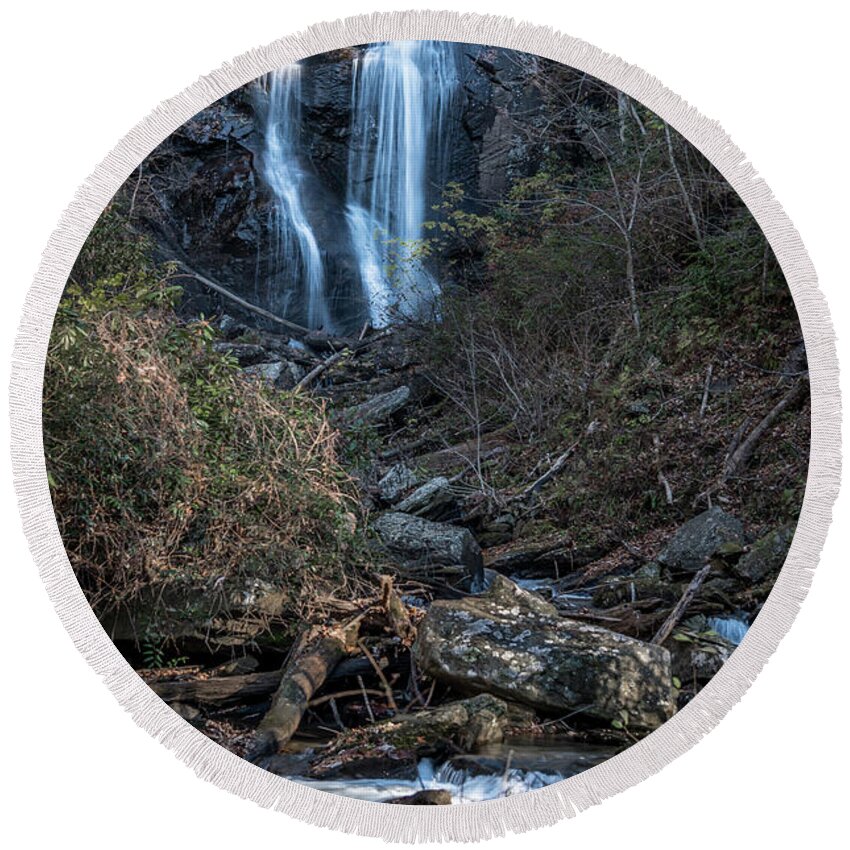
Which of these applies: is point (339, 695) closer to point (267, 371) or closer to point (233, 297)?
point (267, 371)

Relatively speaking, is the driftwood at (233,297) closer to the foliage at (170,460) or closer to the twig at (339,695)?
the foliage at (170,460)

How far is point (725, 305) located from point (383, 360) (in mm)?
1279

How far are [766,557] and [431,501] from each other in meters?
1.22

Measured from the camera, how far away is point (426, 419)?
3.63 metres

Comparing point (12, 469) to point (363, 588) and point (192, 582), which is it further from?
point (363, 588)

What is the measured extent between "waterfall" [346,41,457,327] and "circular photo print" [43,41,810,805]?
11 millimetres

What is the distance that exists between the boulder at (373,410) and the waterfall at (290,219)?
13.1 inches

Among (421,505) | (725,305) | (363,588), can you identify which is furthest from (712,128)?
(363,588)

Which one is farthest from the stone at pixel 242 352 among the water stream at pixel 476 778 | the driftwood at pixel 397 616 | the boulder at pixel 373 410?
the water stream at pixel 476 778

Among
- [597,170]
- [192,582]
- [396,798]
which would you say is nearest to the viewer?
[396,798]

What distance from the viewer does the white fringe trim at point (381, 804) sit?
129 inches

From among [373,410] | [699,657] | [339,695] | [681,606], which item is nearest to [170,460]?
[373,410]

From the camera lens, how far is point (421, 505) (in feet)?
11.7

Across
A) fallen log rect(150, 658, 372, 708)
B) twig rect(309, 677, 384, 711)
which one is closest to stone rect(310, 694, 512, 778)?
twig rect(309, 677, 384, 711)
